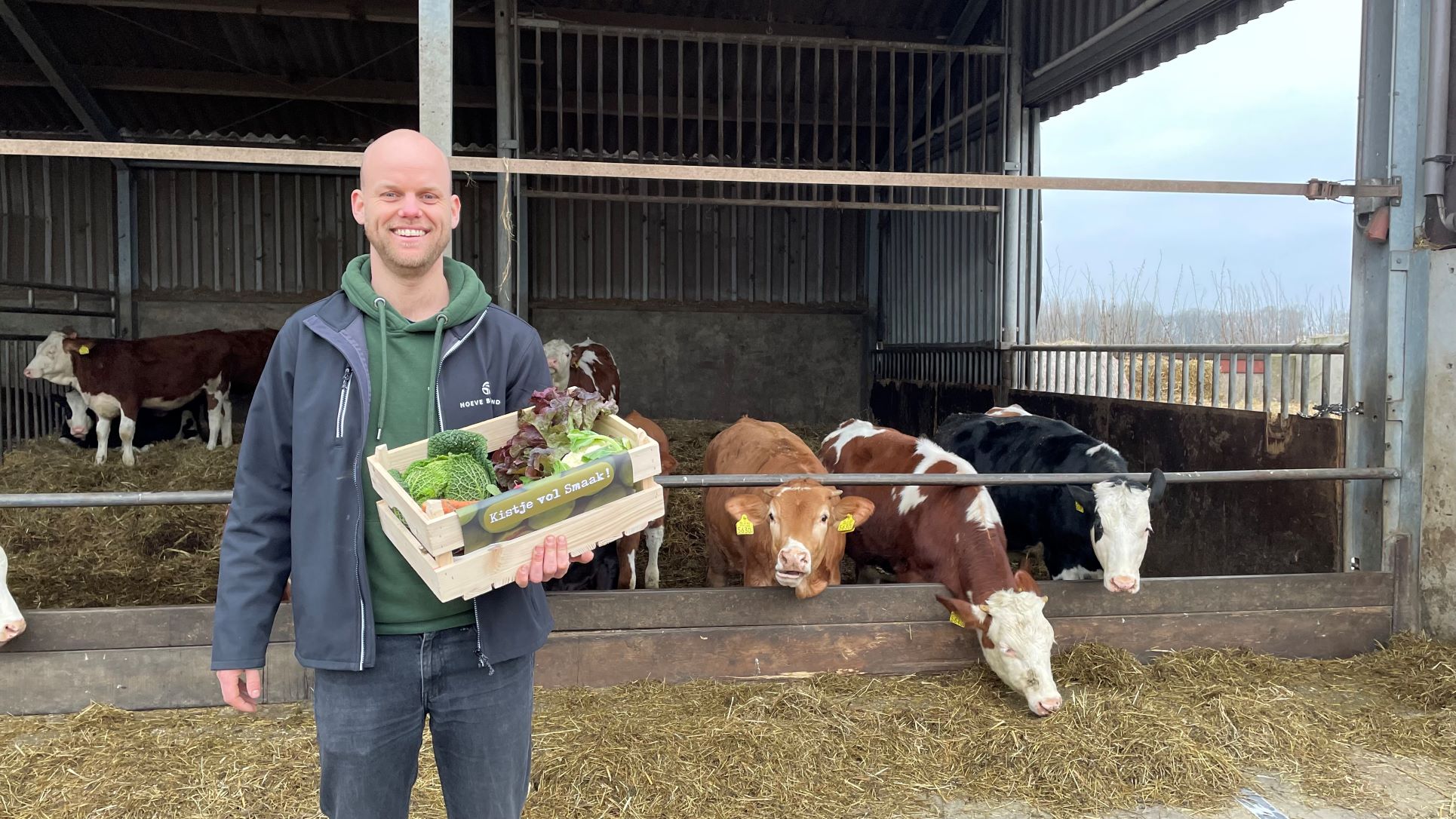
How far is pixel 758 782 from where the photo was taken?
3172mm

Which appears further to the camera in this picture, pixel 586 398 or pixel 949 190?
pixel 949 190

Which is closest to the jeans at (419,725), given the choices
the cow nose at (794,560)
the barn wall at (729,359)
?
the cow nose at (794,560)

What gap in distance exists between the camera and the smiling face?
174 cm

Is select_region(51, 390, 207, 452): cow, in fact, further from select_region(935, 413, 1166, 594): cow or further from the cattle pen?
select_region(935, 413, 1166, 594): cow

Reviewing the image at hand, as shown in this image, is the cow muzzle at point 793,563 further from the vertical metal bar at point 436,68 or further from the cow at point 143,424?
the cow at point 143,424

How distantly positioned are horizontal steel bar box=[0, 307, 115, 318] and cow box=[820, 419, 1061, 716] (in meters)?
8.14

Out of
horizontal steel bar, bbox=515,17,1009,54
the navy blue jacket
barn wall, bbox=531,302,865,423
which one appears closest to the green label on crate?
the navy blue jacket

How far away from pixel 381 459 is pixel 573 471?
36 cm

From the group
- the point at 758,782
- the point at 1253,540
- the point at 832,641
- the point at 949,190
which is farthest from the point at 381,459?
the point at 949,190

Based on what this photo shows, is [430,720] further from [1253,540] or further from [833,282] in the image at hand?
[833,282]

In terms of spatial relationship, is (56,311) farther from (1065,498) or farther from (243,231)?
(1065,498)

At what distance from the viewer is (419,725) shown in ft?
6.11

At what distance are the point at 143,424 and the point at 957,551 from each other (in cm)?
937

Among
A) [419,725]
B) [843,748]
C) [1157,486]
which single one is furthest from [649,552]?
[419,725]
